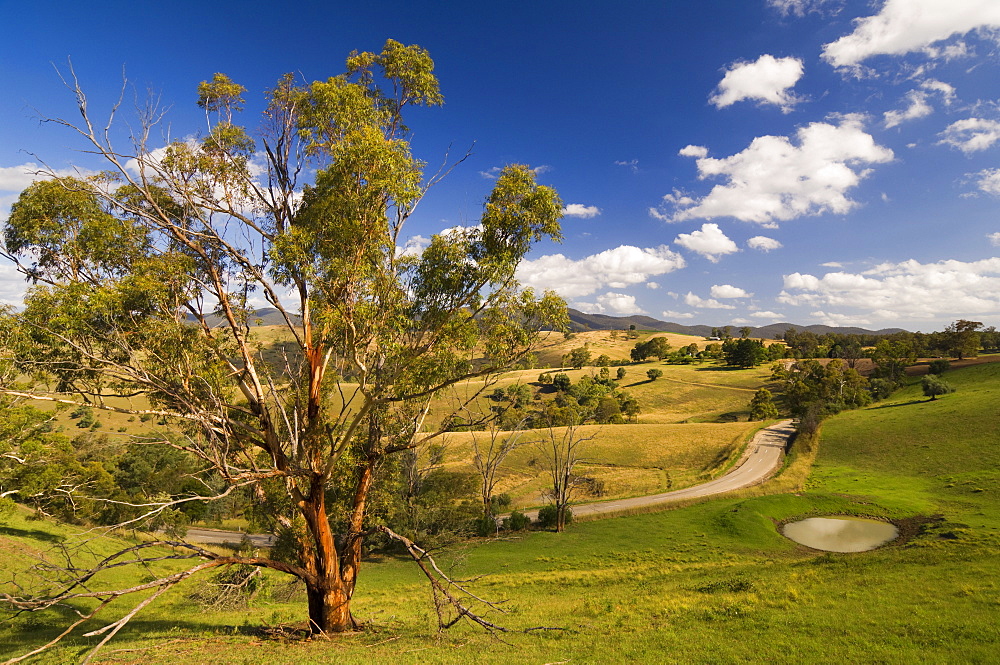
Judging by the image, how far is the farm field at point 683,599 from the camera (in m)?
11.2

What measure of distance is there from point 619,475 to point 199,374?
55.3 meters

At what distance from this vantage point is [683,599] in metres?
17.3

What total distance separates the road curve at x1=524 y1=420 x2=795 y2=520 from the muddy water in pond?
398 inches

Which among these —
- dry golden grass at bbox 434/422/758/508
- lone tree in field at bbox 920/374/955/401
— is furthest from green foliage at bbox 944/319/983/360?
dry golden grass at bbox 434/422/758/508

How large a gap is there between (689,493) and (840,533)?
15670mm

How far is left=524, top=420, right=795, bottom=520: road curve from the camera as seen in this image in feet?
153

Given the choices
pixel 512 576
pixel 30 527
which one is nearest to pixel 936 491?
pixel 512 576

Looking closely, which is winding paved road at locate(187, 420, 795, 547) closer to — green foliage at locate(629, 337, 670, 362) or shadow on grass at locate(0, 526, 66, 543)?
shadow on grass at locate(0, 526, 66, 543)

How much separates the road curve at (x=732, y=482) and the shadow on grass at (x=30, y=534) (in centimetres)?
3819

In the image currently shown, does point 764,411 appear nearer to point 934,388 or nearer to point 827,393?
point 827,393

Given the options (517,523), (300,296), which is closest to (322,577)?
(300,296)

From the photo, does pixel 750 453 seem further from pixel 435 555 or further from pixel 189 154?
pixel 189 154

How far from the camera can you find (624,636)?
13055 mm

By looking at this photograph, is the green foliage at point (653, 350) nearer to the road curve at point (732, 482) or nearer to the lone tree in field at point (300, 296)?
the road curve at point (732, 482)
